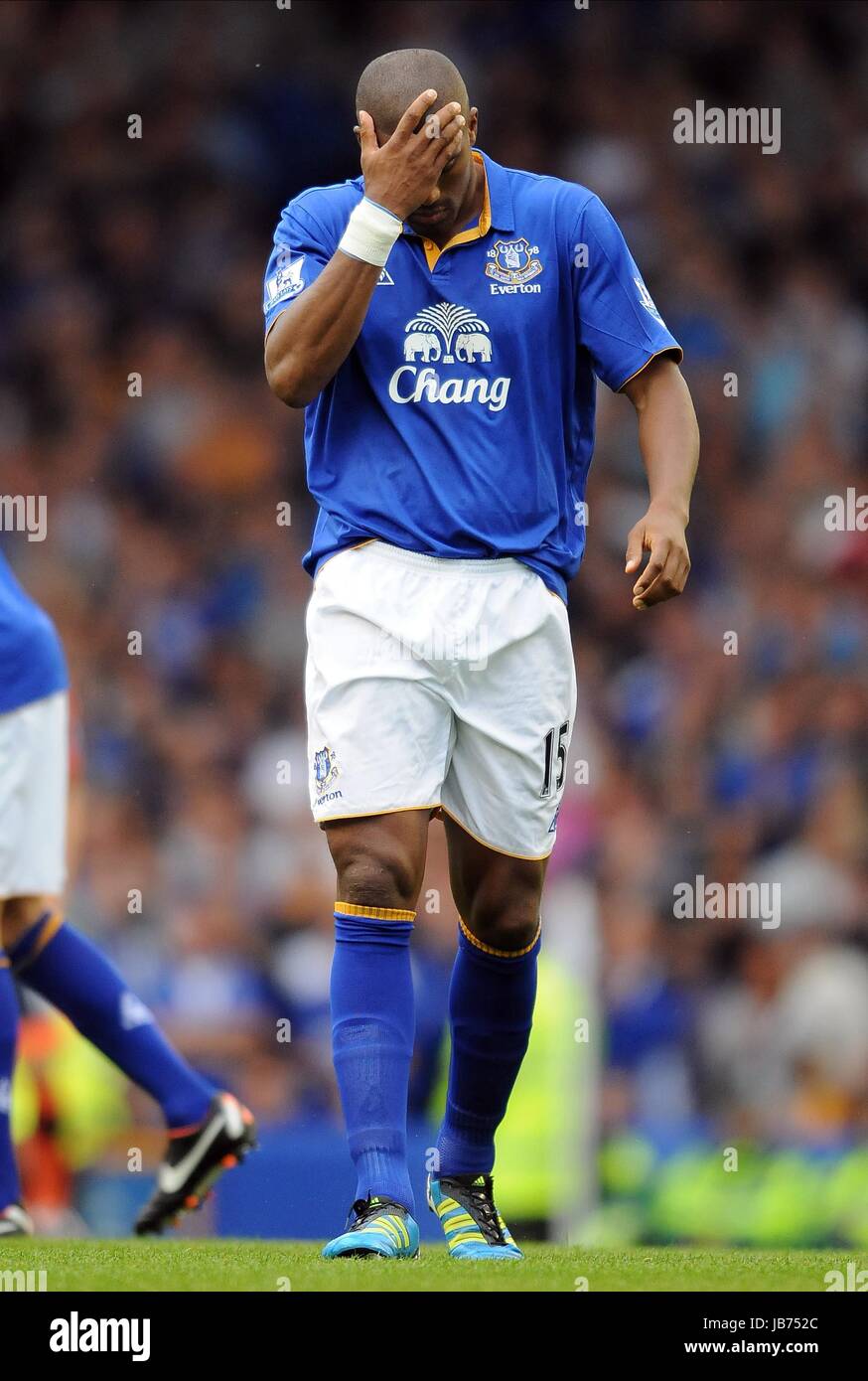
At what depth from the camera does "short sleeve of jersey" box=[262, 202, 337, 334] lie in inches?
152

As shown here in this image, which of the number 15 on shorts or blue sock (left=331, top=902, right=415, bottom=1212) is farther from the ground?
the number 15 on shorts

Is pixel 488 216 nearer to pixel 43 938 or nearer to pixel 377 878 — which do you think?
pixel 377 878

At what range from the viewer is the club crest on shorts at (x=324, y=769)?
149 inches

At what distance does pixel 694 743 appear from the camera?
31.2ft

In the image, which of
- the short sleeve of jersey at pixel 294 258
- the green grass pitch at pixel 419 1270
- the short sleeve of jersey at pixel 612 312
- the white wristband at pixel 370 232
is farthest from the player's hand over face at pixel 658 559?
the green grass pitch at pixel 419 1270

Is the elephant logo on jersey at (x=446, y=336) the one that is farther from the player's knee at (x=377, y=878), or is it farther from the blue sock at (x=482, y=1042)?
the blue sock at (x=482, y=1042)

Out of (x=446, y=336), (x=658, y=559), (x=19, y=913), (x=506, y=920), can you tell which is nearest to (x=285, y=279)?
(x=446, y=336)

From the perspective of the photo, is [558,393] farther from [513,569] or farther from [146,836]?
[146,836]

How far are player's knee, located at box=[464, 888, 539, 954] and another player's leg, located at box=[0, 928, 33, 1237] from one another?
140cm

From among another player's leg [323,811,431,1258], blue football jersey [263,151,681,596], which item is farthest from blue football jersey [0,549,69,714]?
another player's leg [323,811,431,1258]

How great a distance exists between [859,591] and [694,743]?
113 cm

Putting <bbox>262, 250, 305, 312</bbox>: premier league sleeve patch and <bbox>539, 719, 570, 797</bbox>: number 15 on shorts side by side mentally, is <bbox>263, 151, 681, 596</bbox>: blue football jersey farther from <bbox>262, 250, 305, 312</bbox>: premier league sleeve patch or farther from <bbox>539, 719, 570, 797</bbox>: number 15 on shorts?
<bbox>539, 719, 570, 797</bbox>: number 15 on shorts

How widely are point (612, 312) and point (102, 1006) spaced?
2196 millimetres

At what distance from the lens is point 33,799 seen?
5215 mm
